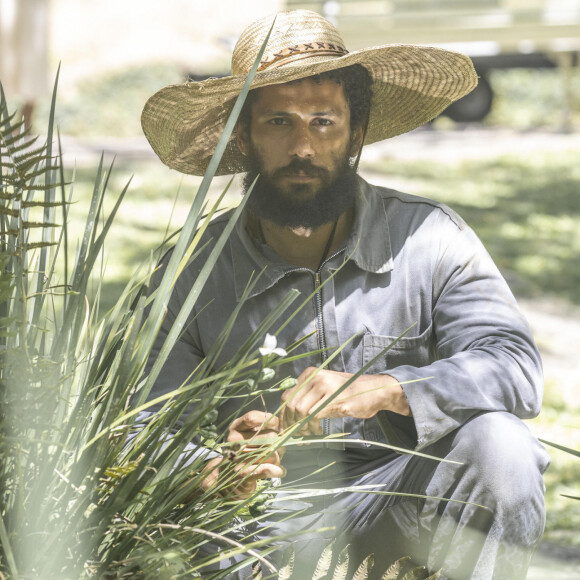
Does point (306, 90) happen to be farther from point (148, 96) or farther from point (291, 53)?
point (148, 96)

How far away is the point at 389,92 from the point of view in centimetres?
273

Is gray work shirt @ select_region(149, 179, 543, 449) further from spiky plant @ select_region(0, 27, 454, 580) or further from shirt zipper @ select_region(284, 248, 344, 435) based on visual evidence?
spiky plant @ select_region(0, 27, 454, 580)

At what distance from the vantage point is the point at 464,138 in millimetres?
11875

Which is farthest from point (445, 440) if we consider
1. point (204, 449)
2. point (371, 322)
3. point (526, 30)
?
point (526, 30)

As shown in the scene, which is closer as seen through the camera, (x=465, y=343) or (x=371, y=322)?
(x=465, y=343)

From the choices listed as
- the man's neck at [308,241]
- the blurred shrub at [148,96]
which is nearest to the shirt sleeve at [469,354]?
Answer: the man's neck at [308,241]

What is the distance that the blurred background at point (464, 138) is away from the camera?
6.06m

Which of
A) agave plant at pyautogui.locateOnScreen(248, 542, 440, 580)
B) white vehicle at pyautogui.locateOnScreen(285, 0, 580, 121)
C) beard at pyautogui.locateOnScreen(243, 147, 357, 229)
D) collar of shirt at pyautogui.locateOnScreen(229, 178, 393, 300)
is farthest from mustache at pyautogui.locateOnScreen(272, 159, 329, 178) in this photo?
white vehicle at pyautogui.locateOnScreen(285, 0, 580, 121)

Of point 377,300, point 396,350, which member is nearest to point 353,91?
point 377,300

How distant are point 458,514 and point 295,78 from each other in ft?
3.46

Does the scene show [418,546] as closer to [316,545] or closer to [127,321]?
[316,545]

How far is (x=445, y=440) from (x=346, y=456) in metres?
0.36

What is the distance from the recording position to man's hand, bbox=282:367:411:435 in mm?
1832

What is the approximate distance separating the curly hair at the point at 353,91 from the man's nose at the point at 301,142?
12 cm
